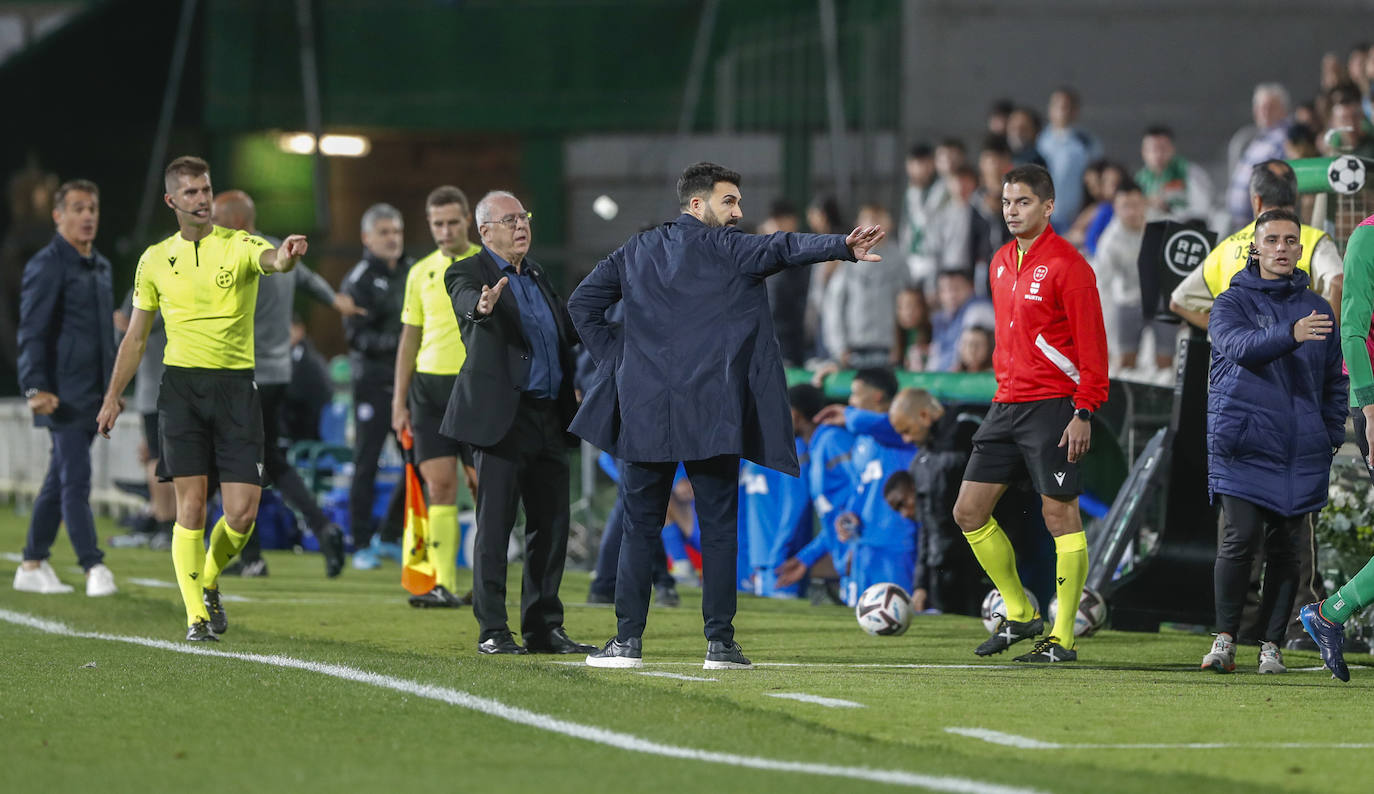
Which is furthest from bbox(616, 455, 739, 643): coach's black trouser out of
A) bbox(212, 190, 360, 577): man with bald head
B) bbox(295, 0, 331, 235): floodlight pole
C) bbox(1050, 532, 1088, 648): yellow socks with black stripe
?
bbox(295, 0, 331, 235): floodlight pole

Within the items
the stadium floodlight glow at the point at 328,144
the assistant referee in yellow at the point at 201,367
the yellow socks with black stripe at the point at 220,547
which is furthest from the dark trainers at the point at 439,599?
the stadium floodlight glow at the point at 328,144

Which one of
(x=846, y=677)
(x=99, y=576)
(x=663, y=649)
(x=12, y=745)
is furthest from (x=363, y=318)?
(x=12, y=745)

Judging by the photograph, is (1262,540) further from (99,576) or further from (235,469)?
(99,576)

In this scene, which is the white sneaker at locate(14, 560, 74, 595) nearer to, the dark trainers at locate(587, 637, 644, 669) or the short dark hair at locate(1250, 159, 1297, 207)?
the dark trainers at locate(587, 637, 644, 669)

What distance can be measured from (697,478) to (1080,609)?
2.33 meters

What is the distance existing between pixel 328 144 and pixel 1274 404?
13.9 metres

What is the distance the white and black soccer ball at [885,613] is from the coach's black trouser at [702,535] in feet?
5.24

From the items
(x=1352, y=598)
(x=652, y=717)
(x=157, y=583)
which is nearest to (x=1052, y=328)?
(x=1352, y=598)

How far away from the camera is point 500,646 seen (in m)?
8.75

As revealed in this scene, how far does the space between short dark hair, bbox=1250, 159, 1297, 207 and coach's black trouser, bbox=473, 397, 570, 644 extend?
2.98 meters

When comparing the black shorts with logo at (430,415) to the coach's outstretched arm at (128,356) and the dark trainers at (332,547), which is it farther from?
the dark trainers at (332,547)

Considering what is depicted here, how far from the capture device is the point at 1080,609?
9562 millimetres

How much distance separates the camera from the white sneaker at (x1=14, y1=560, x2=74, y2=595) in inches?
453

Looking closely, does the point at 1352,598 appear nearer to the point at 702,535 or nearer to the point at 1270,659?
the point at 1270,659
